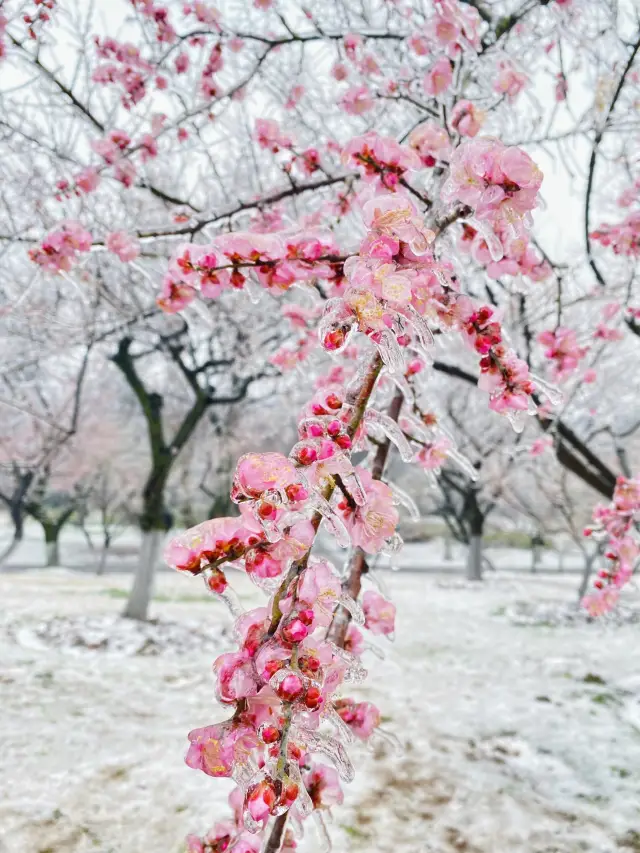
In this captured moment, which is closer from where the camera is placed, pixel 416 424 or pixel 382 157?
pixel 382 157

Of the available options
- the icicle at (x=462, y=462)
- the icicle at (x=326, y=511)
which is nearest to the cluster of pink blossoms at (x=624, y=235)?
the icicle at (x=462, y=462)

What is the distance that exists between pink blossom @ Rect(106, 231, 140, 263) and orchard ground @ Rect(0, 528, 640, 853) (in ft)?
8.16

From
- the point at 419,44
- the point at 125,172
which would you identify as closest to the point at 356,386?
the point at 125,172

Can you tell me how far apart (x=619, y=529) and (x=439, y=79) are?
2197 mm

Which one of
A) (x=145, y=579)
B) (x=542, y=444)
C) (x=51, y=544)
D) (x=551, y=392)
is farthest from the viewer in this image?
(x=51, y=544)

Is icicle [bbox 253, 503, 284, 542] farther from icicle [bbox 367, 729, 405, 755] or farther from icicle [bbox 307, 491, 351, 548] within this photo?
icicle [bbox 367, 729, 405, 755]

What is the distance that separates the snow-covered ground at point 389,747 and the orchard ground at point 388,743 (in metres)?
0.01

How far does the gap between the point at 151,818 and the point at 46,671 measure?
9.28 ft

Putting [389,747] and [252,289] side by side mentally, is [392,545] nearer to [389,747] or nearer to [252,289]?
[252,289]

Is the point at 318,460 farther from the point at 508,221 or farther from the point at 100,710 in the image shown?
the point at 100,710

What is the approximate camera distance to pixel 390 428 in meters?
0.84

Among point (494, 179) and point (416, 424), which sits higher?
point (494, 179)

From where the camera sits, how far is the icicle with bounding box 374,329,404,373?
0.71 m

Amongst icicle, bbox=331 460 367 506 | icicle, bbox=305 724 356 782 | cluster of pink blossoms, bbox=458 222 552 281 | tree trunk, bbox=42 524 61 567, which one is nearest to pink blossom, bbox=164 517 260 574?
icicle, bbox=331 460 367 506
